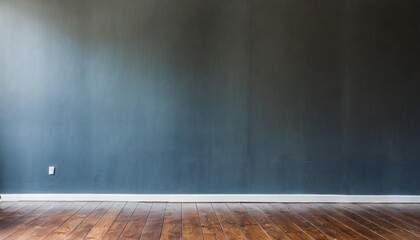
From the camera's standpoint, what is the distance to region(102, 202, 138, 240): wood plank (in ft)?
9.39

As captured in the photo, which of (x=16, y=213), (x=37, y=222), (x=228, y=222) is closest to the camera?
(x=37, y=222)

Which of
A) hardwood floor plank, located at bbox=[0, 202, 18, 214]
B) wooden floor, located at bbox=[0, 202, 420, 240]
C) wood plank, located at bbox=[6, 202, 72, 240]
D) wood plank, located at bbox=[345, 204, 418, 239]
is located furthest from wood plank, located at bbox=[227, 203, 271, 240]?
hardwood floor plank, located at bbox=[0, 202, 18, 214]

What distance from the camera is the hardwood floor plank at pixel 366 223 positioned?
2.99 metres

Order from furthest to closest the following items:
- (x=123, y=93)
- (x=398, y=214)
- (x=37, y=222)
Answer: (x=123, y=93), (x=398, y=214), (x=37, y=222)

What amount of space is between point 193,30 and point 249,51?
717 millimetres

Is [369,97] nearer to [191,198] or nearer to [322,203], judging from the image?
[322,203]

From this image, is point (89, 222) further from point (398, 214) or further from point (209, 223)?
point (398, 214)

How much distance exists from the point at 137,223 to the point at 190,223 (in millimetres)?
484

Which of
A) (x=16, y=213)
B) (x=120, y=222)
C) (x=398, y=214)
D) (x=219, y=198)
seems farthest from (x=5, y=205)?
(x=398, y=214)

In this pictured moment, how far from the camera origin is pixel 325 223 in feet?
10.9

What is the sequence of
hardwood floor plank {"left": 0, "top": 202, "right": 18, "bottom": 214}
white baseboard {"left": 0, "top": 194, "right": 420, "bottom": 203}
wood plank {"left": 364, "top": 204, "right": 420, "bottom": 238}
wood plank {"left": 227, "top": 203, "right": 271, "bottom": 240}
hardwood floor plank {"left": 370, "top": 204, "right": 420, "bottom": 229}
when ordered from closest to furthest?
wood plank {"left": 227, "top": 203, "right": 271, "bottom": 240}, wood plank {"left": 364, "top": 204, "right": 420, "bottom": 238}, hardwood floor plank {"left": 370, "top": 204, "right": 420, "bottom": 229}, hardwood floor plank {"left": 0, "top": 202, "right": 18, "bottom": 214}, white baseboard {"left": 0, "top": 194, "right": 420, "bottom": 203}

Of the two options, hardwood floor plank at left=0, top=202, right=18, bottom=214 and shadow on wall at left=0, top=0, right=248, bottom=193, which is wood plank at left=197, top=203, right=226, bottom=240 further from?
hardwood floor plank at left=0, top=202, right=18, bottom=214

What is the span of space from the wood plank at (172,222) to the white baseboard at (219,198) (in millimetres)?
217

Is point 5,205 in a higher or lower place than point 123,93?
lower
